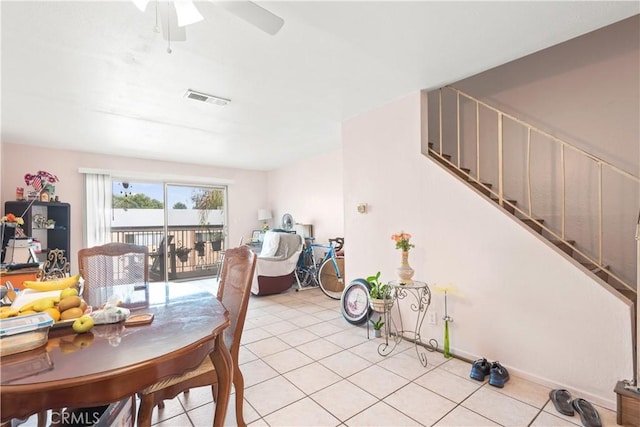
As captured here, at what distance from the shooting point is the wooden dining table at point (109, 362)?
800mm

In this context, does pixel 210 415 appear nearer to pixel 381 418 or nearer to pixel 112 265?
pixel 381 418

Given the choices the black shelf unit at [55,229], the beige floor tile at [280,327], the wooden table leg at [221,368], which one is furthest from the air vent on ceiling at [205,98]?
the black shelf unit at [55,229]

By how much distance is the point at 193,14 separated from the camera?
4.39 ft

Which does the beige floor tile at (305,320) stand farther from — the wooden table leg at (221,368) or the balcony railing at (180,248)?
the balcony railing at (180,248)

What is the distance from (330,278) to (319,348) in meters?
2.14

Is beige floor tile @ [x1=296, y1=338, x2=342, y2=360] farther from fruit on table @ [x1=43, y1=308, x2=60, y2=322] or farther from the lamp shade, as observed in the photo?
the lamp shade

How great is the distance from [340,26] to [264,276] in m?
3.74

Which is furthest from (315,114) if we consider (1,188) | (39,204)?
(1,188)

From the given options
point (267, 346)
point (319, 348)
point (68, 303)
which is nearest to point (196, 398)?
point (267, 346)

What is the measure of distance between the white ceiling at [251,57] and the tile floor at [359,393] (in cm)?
244

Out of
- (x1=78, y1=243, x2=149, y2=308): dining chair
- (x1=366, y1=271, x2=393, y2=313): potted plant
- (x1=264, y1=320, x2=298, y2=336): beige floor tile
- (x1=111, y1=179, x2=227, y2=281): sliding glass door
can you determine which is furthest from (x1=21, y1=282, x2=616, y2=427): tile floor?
(x1=111, y1=179, x2=227, y2=281): sliding glass door

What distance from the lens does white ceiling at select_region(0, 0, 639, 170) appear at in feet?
5.72

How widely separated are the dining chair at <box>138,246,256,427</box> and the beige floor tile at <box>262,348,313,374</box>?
2.01ft

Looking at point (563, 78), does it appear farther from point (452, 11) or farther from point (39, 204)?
point (39, 204)
